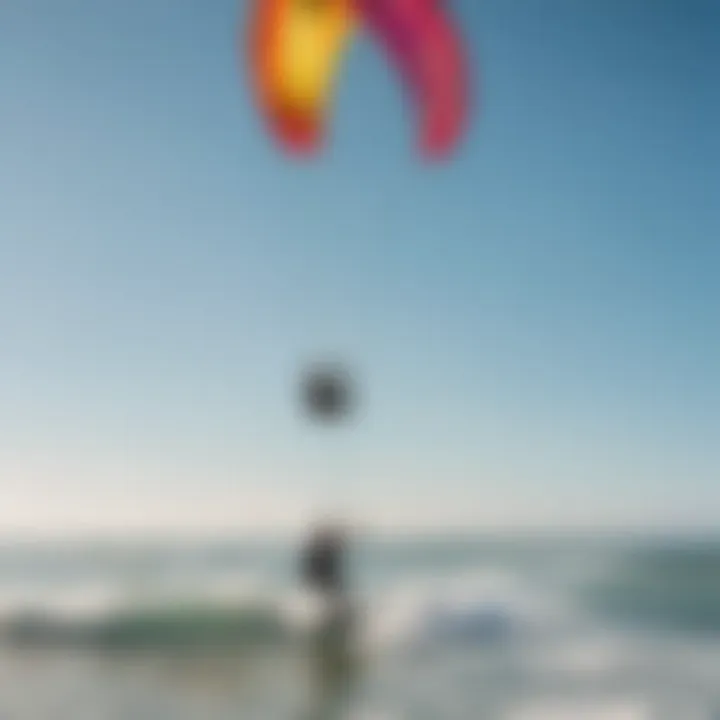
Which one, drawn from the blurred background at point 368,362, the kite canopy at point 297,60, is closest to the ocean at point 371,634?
the blurred background at point 368,362

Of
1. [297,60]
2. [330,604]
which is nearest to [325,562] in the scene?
[330,604]

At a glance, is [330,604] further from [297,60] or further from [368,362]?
[297,60]

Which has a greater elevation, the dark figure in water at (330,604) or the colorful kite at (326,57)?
the colorful kite at (326,57)

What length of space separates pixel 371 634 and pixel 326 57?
70 cm

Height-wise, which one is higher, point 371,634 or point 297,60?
point 297,60

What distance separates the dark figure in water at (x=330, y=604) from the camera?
162 cm

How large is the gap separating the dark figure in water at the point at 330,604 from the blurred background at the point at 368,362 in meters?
0.02

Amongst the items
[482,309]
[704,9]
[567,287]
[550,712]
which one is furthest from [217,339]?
[704,9]

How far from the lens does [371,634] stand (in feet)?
5.40

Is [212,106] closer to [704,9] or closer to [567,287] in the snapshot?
[567,287]

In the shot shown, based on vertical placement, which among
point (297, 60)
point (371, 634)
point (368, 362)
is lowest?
point (371, 634)

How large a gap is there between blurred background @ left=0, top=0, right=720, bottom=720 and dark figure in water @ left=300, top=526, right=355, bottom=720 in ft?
0.07

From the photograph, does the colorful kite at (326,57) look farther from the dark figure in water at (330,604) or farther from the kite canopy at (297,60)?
the dark figure in water at (330,604)

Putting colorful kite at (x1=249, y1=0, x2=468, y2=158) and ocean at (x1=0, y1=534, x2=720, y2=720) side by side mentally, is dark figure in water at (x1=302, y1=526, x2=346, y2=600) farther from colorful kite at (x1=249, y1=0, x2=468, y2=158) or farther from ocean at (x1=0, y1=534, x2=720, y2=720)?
colorful kite at (x1=249, y1=0, x2=468, y2=158)
